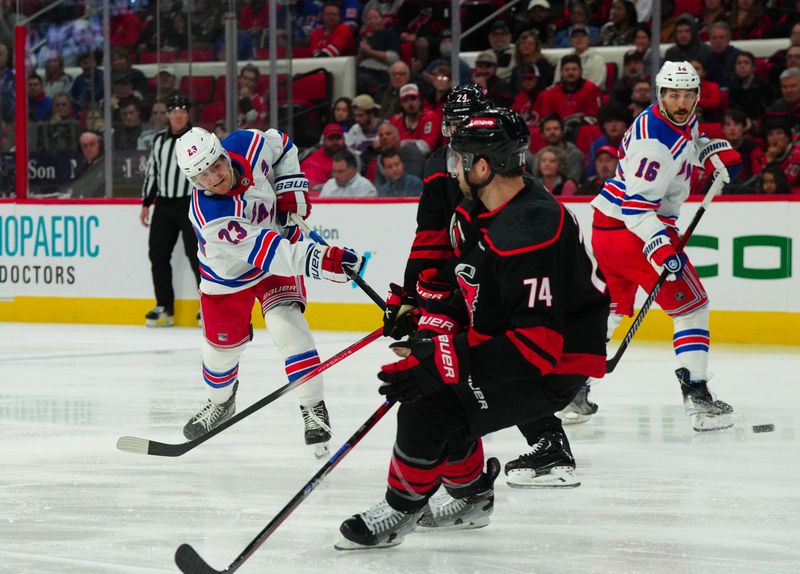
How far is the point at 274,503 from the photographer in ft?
11.1

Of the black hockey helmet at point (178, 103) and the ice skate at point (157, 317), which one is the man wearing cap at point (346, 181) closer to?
the black hockey helmet at point (178, 103)

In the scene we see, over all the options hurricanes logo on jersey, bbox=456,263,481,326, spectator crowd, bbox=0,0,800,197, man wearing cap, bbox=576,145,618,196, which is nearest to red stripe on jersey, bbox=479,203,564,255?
hurricanes logo on jersey, bbox=456,263,481,326

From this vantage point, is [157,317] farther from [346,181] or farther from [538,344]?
[538,344]

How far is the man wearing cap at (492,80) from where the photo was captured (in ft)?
28.1

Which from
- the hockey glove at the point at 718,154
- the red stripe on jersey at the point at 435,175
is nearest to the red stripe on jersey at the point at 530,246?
the red stripe on jersey at the point at 435,175

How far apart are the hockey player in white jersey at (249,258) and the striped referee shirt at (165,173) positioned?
3.87 meters

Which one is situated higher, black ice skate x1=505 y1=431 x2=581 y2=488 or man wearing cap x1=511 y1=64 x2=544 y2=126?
man wearing cap x1=511 y1=64 x2=544 y2=126

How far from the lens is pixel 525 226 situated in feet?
8.50

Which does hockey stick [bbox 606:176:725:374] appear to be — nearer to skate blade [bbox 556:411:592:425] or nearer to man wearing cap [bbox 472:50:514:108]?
skate blade [bbox 556:411:592:425]

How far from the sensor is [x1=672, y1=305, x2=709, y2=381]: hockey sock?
456cm

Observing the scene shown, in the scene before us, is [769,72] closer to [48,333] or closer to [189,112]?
[189,112]

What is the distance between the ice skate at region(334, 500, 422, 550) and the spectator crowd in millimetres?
4824

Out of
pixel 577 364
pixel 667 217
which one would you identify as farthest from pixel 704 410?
pixel 577 364

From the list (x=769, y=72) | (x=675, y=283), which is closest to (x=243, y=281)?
(x=675, y=283)
